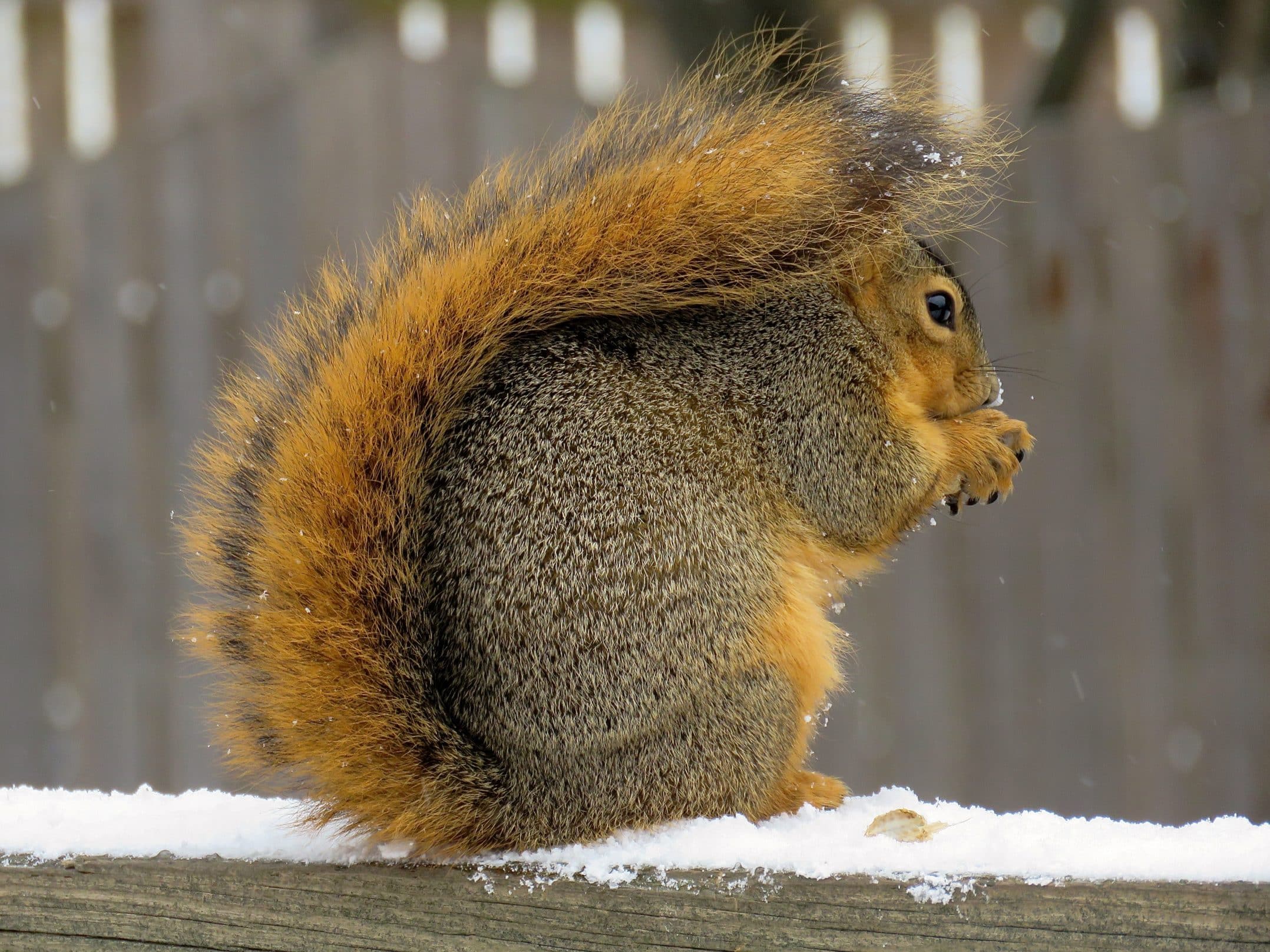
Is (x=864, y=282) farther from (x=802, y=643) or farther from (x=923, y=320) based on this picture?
(x=802, y=643)

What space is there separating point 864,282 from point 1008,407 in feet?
3.78

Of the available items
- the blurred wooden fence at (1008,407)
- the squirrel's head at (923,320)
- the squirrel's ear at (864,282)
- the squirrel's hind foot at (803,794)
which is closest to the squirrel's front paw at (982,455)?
the squirrel's head at (923,320)

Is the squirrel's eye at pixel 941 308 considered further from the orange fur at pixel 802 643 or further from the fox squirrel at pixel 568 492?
the orange fur at pixel 802 643

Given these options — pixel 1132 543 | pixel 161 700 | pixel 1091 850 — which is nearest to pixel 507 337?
pixel 1091 850

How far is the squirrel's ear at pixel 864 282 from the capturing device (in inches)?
56.6

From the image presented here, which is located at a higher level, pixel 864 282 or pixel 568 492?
pixel 864 282

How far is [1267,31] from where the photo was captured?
302cm

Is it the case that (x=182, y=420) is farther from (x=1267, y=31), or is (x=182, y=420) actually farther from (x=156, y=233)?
(x=1267, y=31)

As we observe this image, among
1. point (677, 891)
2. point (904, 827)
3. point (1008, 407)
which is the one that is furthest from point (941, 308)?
point (1008, 407)

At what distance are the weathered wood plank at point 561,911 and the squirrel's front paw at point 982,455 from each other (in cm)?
55

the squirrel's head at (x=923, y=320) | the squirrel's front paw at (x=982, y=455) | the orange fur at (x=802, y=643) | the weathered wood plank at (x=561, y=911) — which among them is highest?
the squirrel's head at (x=923, y=320)

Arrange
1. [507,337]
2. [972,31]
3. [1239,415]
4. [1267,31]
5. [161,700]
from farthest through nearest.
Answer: [972,31] < [1267,31] < [161,700] < [1239,415] < [507,337]

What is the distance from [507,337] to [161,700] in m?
1.96

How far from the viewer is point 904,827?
1.16 m
